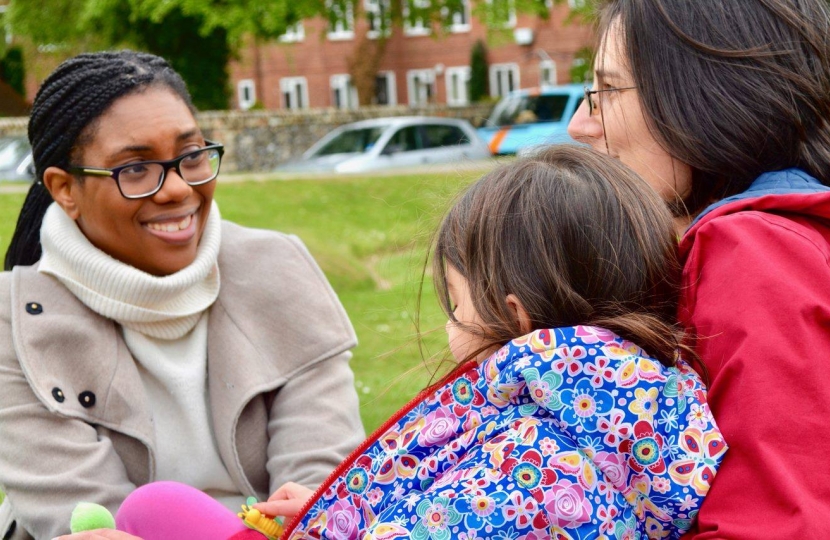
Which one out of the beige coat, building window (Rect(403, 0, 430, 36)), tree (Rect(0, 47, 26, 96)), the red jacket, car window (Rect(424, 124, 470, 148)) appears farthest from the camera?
tree (Rect(0, 47, 26, 96))

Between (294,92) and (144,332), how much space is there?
32596mm

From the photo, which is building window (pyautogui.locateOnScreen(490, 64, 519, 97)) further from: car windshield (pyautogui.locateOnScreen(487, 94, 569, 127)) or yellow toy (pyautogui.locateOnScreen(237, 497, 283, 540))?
yellow toy (pyautogui.locateOnScreen(237, 497, 283, 540))

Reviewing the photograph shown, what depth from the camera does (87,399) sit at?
97.3 inches

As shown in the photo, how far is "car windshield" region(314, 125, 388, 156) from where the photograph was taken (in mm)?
16917

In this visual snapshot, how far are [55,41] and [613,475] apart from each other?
72.6ft

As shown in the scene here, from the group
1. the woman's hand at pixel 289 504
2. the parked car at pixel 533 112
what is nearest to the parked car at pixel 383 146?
the parked car at pixel 533 112

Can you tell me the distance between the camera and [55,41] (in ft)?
70.7

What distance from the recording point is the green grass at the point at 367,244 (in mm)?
4984

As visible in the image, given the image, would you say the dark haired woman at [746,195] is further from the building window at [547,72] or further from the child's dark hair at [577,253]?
the building window at [547,72]

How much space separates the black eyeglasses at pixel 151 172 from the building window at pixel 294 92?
32.1m

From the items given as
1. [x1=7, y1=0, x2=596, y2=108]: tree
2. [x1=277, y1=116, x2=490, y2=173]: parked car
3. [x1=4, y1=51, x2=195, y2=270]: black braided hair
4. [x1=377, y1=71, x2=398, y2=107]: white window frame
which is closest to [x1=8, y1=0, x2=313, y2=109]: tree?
[x1=7, y1=0, x2=596, y2=108]: tree

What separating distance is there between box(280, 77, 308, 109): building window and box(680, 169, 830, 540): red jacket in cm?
3332

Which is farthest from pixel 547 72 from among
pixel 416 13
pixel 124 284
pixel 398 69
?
pixel 124 284

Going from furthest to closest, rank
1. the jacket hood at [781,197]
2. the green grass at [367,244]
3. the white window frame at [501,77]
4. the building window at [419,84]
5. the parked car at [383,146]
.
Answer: the building window at [419,84]
the white window frame at [501,77]
the parked car at [383,146]
the green grass at [367,244]
the jacket hood at [781,197]
